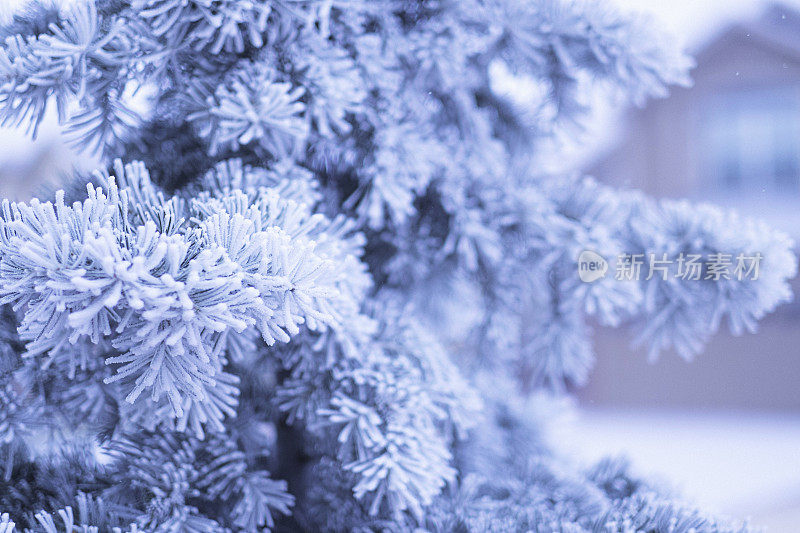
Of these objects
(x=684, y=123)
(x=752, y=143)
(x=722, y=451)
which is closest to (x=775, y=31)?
(x=752, y=143)

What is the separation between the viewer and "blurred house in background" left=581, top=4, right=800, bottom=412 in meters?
1.44

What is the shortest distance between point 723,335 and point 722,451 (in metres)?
0.26

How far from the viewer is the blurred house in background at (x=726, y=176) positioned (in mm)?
1436

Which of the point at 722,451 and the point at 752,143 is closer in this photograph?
the point at 722,451

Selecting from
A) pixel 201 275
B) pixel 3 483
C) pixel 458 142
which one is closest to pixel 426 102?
pixel 458 142

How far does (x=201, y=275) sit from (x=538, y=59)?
32 cm

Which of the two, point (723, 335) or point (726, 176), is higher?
point (726, 176)

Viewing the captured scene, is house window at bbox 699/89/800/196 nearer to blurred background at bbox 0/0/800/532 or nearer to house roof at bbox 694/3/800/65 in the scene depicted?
blurred background at bbox 0/0/800/532

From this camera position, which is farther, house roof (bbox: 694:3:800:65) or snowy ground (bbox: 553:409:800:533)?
snowy ground (bbox: 553:409:800:533)

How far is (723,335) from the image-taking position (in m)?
1.49

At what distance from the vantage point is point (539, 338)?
0.53 metres

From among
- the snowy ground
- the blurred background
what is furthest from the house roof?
the snowy ground

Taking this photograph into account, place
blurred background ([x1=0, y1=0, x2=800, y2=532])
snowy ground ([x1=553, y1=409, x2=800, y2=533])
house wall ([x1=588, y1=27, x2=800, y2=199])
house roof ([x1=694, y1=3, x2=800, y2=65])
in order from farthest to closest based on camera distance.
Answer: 1. house wall ([x1=588, y1=27, x2=800, y2=199])
2. blurred background ([x1=0, y1=0, x2=800, y2=532])
3. snowy ground ([x1=553, y1=409, x2=800, y2=533])
4. house roof ([x1=694, y1=3, x2=800, y2=65])

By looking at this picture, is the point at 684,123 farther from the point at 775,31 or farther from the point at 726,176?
the point at 775,31
